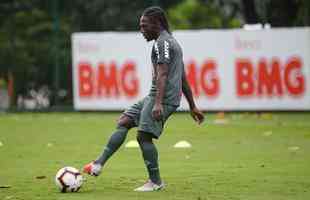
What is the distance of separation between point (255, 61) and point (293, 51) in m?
1.07

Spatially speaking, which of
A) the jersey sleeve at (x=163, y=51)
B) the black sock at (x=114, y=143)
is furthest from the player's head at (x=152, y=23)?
the black sock at (x=114, y=143)

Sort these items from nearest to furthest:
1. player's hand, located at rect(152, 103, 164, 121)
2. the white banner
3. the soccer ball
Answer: player's hand, located at rect(152, 103, 164, 121) → the soccer ball → the white banner

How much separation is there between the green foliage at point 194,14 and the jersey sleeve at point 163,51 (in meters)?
21.4

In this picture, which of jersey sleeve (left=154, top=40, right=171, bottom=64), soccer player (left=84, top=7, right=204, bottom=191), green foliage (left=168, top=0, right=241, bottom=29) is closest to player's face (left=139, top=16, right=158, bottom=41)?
soccer player (left=84, top=7, right=204, bottom=191)

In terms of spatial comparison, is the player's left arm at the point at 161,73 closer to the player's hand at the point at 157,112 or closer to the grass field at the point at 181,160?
the player's hand at the point at 157,112

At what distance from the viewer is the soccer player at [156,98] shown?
10859 millimetres

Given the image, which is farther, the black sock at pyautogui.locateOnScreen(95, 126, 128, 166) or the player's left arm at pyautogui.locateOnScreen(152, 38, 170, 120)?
the black sock at pyautogui.locateOnScreen(95, 126, 128, 166)

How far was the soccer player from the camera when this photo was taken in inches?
428

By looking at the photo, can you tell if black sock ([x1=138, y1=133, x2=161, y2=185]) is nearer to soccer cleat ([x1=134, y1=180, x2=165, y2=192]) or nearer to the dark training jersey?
soccer cleat ([x1=134, y1=180, x2=165, y2=192])

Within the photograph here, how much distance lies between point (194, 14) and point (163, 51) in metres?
22.9

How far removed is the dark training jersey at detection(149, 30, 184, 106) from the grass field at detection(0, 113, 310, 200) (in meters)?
1.08

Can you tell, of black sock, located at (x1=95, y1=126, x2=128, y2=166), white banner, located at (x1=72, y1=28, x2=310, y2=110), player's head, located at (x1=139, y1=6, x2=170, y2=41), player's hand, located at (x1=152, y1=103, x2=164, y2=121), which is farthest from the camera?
white banner, located at (x1=72, y1=28, x2=310, y2=110)

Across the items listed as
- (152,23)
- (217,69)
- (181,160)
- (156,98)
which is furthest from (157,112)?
(217,69)

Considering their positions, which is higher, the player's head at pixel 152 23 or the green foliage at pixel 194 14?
the player's head at pixel 152 23
